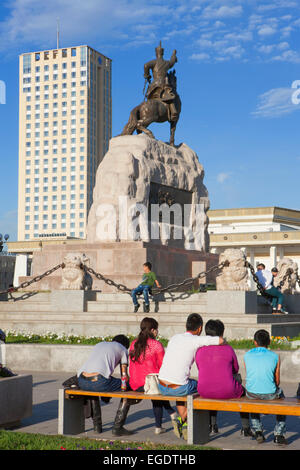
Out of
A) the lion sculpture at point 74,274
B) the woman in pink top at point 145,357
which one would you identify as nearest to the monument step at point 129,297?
the lion sculpture at point 74,274

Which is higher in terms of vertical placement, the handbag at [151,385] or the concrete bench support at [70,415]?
the handbag at [151,385]

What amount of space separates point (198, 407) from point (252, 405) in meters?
0.48

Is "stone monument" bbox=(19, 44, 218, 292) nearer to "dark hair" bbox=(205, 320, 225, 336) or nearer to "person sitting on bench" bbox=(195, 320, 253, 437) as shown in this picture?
"dark hair" bbox=(205, 320, 225, 336)

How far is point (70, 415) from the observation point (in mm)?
6613

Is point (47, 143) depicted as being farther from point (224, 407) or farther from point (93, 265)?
point (224, 407)

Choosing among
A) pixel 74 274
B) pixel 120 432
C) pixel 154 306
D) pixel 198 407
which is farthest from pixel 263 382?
pixel 74 274

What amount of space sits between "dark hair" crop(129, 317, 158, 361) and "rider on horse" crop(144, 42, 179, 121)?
Result: 16.4m

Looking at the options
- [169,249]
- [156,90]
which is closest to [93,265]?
[169,249]

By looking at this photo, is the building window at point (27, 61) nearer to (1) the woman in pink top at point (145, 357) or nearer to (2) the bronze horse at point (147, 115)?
(2) the bronze horse at point (147, 115)

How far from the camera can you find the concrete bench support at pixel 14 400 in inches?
Answer: 269

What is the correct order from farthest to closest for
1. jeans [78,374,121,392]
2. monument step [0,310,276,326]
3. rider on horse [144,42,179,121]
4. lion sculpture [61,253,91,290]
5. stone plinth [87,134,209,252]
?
rider on horse [144,42,179,121], stone plinth [87,134,209,252], lion sculpture [61,253,91,290], monument step [0,310,276,326], jeans [78,374,121,392]

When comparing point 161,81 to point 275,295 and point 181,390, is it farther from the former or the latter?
point 181,390

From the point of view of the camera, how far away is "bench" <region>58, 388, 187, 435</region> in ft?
21.3

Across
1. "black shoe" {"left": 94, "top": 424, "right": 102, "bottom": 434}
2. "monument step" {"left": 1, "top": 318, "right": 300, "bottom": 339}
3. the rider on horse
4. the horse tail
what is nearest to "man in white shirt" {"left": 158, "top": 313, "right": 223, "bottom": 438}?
"black shoe" {"left": 94, "top": 424, "right": 102, "bottom": 434}
